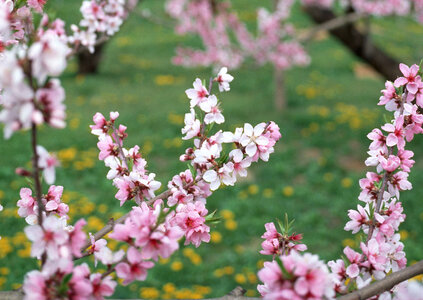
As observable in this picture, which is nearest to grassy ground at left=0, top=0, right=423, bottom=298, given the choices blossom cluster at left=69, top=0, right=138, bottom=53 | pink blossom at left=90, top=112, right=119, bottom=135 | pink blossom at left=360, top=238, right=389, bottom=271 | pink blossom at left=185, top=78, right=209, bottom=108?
pink blossom at left=90, top=112, right=119, bottom=135

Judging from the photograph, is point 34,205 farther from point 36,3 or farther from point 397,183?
point 397,183

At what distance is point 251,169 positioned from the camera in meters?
6.52

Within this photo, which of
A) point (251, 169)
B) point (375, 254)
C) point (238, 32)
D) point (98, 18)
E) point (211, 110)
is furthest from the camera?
point (238, 32)

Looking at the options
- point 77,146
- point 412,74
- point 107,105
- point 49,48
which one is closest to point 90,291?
point 49,48

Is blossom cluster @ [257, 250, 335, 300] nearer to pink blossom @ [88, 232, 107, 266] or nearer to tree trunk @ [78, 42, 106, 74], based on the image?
pink blossom @ [88, 232, 107, 266]

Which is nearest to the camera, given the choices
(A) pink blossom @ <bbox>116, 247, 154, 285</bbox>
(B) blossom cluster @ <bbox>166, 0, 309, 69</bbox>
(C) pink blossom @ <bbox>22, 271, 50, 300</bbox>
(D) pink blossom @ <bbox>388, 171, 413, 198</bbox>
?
(C) pink blossom @ <bbox>22, 271, 50, 300</bbox>

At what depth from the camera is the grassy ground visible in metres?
4.45

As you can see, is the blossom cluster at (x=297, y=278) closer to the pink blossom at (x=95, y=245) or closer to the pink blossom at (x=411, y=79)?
the pink blossom at (x=95, y=245)

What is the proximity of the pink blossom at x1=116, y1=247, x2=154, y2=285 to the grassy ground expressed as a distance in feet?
2.72

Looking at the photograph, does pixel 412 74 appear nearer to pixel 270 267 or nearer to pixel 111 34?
pixel 270 267

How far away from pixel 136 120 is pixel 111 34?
17.9 ft

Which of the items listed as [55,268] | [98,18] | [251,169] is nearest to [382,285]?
[55,268]

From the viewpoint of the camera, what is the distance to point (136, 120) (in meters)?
7.98

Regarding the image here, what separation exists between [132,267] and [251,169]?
546 centimetres
